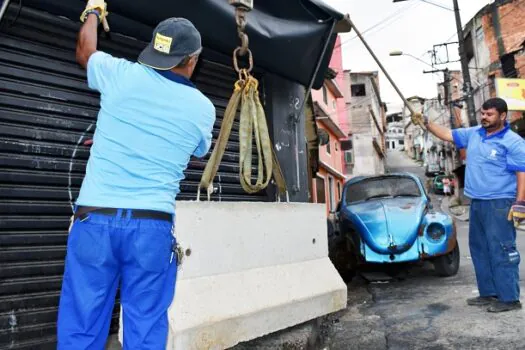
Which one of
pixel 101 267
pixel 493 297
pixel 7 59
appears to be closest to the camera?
pixel 101 267

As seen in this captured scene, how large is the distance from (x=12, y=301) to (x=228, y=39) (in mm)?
2483

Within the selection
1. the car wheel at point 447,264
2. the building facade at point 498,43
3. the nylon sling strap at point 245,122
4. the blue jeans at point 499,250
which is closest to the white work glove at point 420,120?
the blue jeans at point 499,250

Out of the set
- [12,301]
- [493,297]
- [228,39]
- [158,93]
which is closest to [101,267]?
[158,93]

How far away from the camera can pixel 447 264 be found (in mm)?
6113

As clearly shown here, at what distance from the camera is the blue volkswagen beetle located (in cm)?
571

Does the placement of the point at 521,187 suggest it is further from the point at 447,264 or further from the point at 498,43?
the point at 498,43

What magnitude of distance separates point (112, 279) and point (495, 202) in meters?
3.73

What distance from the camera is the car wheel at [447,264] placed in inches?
240

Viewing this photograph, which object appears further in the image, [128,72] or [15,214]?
[15,214]

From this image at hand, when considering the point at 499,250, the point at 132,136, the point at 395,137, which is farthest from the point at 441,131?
the point at 395,137

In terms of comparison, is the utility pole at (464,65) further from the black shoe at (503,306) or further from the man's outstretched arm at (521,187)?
the black shoe at (503,306)

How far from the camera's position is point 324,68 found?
484cm

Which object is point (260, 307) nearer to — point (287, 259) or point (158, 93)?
point (287, 259)

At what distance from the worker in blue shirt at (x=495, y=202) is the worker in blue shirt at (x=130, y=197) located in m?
3.38
